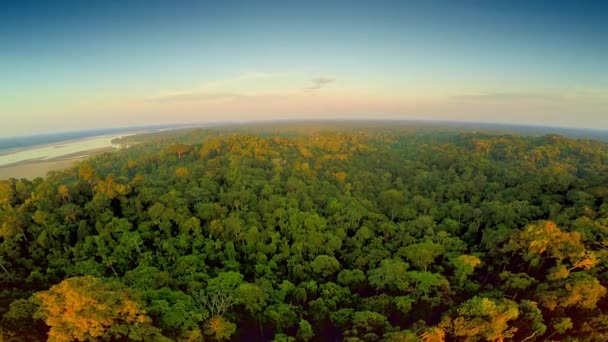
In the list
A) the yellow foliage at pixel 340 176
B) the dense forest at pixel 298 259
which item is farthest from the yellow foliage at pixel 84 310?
the yellow foliage at pixel 340 176

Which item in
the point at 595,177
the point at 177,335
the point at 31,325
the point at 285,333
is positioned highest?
the point at 595,177

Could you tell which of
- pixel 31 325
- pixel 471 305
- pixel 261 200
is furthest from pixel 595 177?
pixel 31 325

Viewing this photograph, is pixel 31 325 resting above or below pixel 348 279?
above

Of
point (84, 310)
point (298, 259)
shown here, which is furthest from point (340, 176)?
point (84, 310)

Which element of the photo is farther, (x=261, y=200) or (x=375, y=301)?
(x=261, y=200)

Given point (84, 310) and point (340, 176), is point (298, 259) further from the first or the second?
point (340, 176)

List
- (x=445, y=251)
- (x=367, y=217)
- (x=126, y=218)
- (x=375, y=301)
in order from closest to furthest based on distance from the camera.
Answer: (x=375, y=301) < (x=445, y=251) < (x=126, y=218) < (x=367, y=217)

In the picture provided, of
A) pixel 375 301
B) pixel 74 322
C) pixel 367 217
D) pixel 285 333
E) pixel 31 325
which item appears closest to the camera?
pixel 74 322

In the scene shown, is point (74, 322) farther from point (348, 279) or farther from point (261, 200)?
point (261, 200)

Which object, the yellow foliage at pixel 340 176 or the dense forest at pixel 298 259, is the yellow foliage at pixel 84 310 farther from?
the yellow foliage at pixel 340 176
